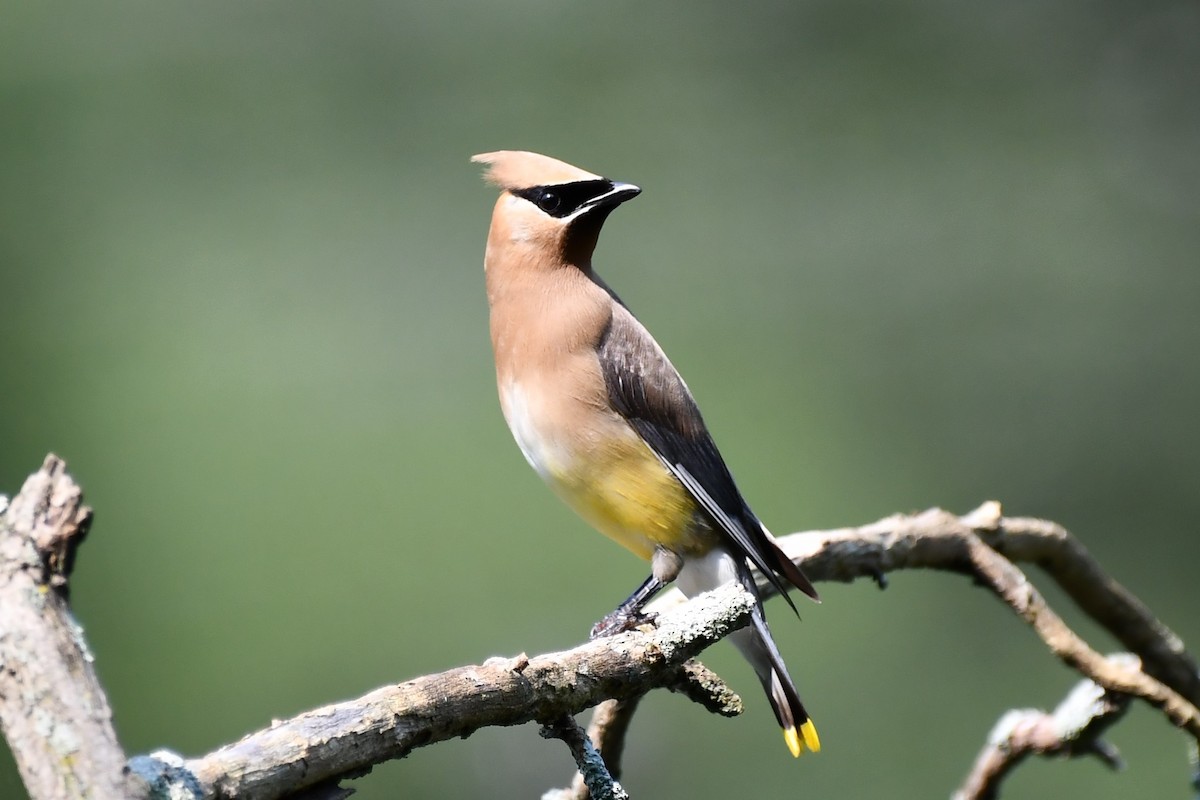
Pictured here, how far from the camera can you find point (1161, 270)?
30.9 feet

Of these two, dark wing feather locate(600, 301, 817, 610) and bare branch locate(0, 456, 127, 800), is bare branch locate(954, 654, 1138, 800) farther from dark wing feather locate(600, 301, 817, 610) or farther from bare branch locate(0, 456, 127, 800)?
bare branch locate(0, 456, 127, 800)

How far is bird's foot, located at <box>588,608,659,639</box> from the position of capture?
2.65m

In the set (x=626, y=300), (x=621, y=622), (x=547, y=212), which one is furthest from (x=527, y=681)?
(x=626, y=300)

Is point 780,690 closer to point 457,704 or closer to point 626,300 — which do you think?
point 457,704

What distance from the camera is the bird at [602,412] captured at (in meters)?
2.89

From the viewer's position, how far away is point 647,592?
2943mm

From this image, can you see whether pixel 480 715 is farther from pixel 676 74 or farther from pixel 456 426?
pixel 676 74

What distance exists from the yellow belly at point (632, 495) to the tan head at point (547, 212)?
1.30 ft

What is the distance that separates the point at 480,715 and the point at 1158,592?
566cm

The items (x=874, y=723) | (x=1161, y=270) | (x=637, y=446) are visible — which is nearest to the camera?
Answer: (x=637, y=446)

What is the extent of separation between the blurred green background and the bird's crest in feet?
8.38

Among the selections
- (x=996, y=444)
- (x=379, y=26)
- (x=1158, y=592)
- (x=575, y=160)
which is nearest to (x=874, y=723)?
(x=1158, y=592)

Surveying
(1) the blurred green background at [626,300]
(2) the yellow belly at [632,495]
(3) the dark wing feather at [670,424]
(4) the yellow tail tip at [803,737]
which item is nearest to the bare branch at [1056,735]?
(4) the yellow tail tip at [803,737]

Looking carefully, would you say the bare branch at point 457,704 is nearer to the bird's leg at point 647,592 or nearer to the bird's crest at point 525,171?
the bird's leg at point 647,592
